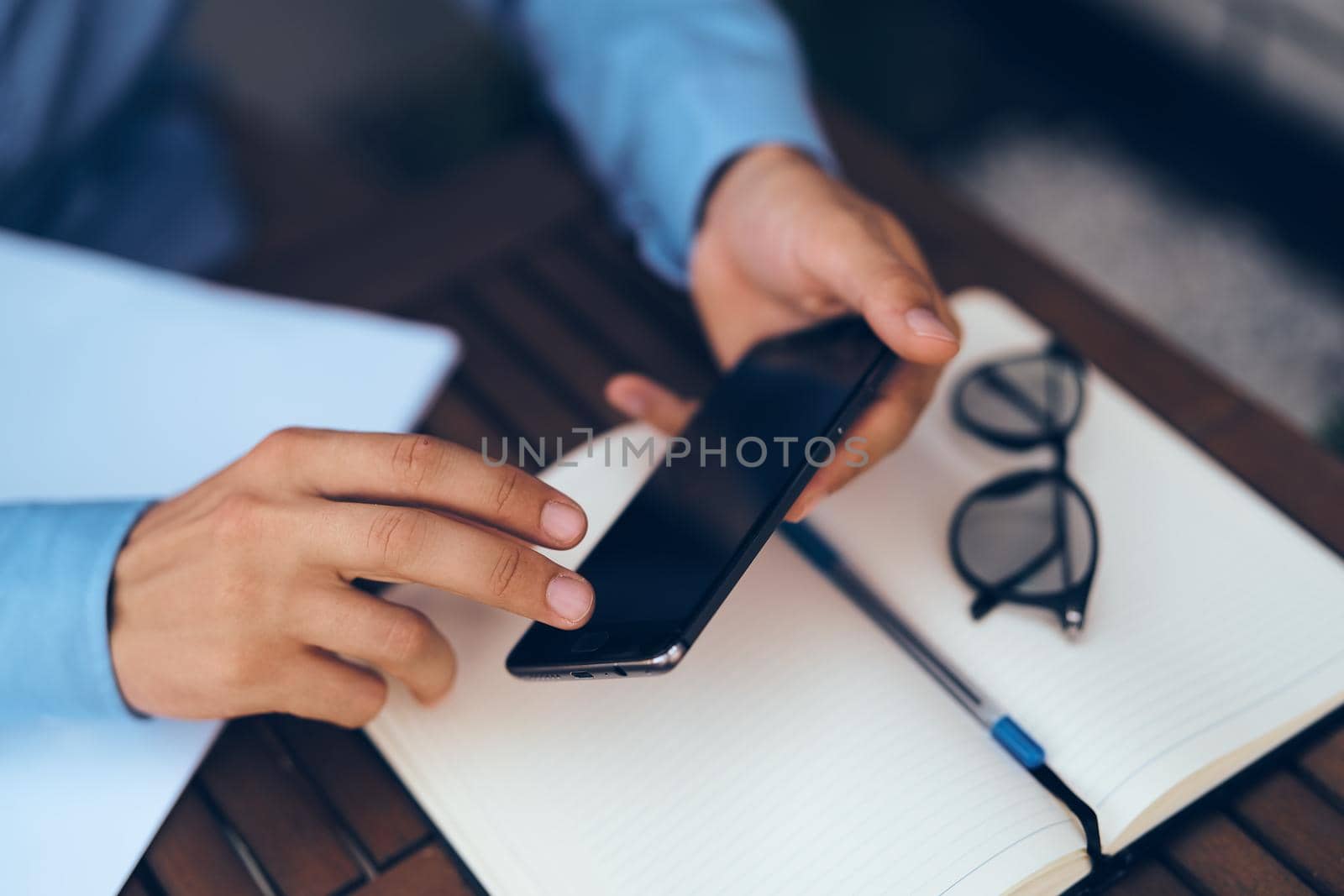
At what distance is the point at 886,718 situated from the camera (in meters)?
0.48

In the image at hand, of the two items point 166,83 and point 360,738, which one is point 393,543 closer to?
point 360,738

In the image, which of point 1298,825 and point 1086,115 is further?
point 1086,115

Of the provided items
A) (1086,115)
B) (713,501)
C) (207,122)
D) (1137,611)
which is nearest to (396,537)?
(713,501)

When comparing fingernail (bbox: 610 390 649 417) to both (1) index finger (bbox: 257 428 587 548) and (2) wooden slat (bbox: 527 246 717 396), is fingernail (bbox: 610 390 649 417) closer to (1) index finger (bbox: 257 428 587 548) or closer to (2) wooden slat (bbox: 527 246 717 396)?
(2) wooden slat (bbox: 527 246 717 396)

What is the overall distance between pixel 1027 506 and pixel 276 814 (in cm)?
44

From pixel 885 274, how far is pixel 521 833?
0.34 metres

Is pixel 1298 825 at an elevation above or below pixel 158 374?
above

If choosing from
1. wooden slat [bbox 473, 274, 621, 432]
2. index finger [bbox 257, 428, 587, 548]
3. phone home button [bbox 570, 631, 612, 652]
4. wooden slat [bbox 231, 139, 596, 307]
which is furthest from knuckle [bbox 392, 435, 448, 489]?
wooden slat [bbox 231, 139, 596, 307]

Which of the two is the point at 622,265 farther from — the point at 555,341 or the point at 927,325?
the point at 927,325

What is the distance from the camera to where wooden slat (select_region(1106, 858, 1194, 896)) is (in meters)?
0.47

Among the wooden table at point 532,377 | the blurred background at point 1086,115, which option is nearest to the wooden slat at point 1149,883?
the wooden table at point 532,377

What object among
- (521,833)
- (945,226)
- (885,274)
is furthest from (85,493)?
(945,226)

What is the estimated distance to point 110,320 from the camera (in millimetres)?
720

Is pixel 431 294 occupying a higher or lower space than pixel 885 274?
lower
